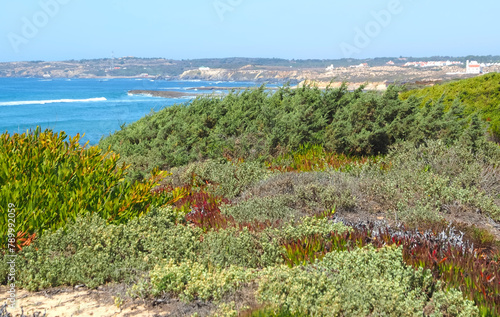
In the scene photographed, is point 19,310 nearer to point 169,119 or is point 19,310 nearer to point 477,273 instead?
point 477,273

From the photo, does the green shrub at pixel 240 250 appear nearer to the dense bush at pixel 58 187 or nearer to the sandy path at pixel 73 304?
the sandy path at pixel 73 304

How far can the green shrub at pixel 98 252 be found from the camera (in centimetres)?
400

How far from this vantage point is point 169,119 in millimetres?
12680

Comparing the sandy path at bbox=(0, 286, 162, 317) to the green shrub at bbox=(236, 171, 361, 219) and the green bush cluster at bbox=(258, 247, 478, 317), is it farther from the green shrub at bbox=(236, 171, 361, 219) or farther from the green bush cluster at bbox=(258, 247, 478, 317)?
the green shrub at bbox=(236, 171, 361, 219)

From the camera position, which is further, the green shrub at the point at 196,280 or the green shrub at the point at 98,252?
the green shrub at the point at 98,252

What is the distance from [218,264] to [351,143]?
6125 millimetres

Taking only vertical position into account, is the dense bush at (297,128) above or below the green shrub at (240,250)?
above

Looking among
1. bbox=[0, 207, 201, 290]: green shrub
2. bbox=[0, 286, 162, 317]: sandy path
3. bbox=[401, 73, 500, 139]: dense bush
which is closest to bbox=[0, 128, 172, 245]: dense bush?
bbox=[0, 207, 201, 290]: green shrub

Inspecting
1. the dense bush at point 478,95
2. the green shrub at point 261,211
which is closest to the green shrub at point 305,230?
the green shrub at point 261,211

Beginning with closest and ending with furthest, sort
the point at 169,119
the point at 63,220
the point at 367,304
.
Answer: the point at 367,304 → the point at 63,220 → the point at 169,119

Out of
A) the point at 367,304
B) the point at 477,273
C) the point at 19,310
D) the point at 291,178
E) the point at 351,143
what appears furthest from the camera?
the point at 351,143

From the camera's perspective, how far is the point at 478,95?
596 inches

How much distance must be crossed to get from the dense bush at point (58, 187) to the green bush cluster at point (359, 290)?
84.0 inches

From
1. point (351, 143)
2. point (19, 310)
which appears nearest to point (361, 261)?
point (19, 310)
